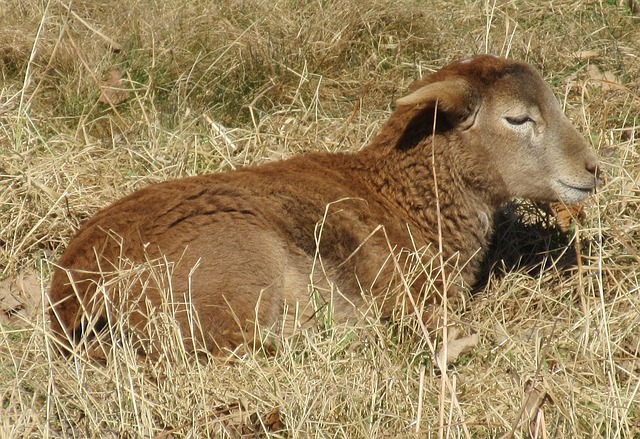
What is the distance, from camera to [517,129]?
6.41 meters

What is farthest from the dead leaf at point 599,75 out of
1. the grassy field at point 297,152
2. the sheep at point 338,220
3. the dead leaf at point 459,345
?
the dead leaf at point 459,345

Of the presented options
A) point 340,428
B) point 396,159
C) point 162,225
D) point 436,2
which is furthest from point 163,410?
point 436,2

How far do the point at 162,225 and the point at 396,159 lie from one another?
172 cm

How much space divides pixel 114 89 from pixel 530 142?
3.67 m

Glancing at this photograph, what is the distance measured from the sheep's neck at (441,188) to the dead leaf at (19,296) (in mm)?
2378

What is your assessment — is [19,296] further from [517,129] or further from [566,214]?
Answer: [566,214]

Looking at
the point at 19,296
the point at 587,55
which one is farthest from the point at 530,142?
the point at 19,296

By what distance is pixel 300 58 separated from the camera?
8.59m

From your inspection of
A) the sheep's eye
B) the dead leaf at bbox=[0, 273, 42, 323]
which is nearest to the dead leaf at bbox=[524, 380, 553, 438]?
the sheep's eye

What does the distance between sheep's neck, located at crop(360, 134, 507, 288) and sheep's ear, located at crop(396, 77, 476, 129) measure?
0.16 meters

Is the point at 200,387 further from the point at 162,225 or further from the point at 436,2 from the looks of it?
the point at 436,2

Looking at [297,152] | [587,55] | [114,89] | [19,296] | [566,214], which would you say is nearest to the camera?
[19,296]

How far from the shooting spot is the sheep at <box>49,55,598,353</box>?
5363 millimetres

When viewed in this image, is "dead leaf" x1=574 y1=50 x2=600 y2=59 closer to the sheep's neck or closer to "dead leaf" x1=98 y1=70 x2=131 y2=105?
the sheep's neck
